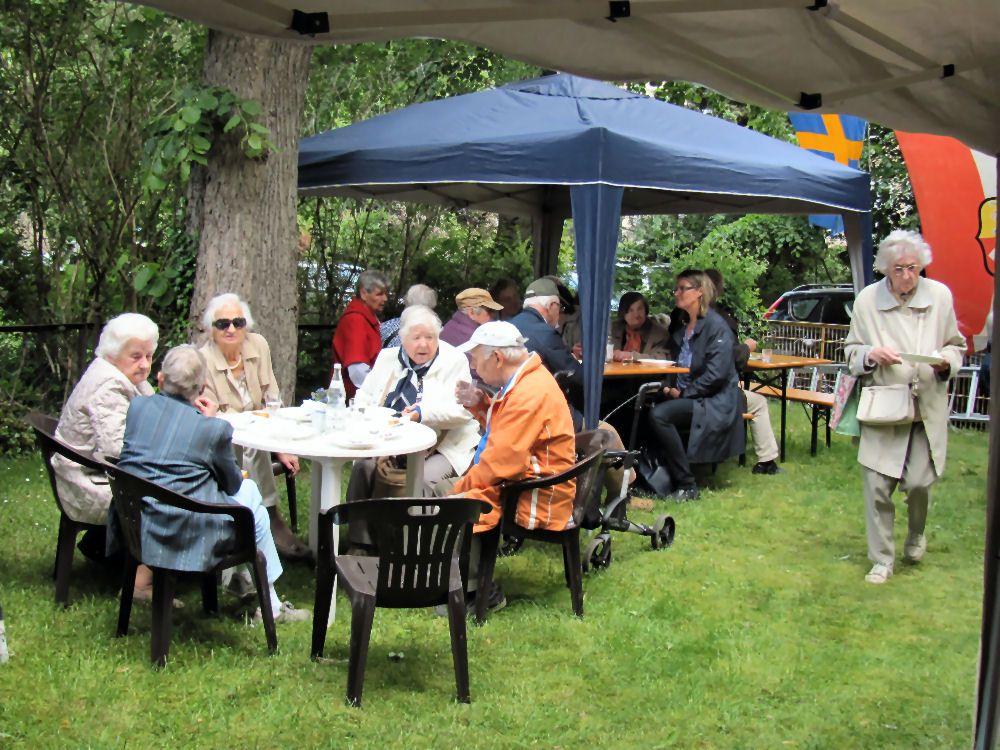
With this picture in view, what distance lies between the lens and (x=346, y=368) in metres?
7.35

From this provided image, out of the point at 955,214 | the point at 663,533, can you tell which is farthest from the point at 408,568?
the point at 955,214

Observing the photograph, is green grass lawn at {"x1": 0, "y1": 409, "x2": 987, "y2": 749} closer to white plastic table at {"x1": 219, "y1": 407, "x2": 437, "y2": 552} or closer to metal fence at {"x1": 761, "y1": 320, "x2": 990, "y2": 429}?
white plastic table at {"x1": 219, "y1": 407, "x2": 437, "y2": 552}

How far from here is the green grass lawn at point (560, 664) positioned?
11.4ft

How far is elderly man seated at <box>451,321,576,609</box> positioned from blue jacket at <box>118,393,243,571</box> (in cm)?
114

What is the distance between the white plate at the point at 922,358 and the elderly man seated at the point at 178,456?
10.8 feet

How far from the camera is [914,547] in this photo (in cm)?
573

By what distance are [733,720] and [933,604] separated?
198 centimetres

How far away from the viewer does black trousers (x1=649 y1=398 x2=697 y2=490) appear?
720 cm

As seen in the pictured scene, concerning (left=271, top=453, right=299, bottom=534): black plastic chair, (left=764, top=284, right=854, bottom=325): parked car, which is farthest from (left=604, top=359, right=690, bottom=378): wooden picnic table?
(left=764, top=284, right=854, bottom=325): parked car

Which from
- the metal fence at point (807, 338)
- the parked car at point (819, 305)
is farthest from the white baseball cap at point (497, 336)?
the parked car at point (819, 305)

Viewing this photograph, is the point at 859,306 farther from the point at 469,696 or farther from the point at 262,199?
the point at 262,199

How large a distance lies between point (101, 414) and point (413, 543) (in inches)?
62.7

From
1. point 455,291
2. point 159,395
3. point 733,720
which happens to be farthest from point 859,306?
point 455,291

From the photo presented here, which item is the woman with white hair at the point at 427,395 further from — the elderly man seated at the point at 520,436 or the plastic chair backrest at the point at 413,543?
the plastic chair backrest at the point at 413,543
